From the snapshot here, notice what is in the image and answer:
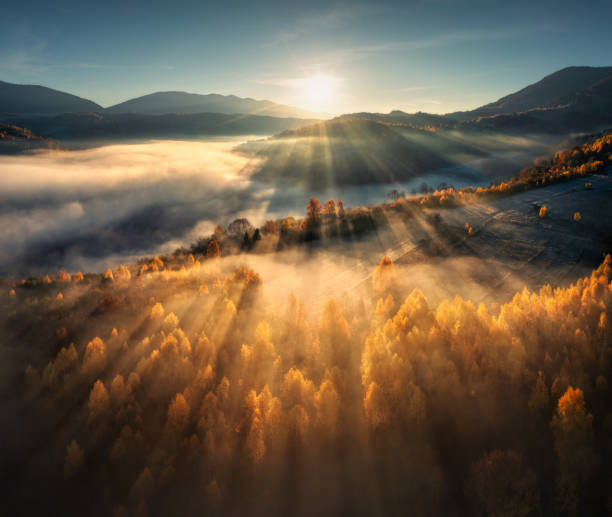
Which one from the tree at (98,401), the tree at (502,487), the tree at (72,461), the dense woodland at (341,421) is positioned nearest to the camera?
the tree at (502,487)

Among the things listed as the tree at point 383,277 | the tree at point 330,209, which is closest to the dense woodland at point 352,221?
the tree at point 330,209

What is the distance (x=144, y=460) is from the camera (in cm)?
851

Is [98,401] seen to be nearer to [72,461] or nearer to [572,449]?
[72,461]

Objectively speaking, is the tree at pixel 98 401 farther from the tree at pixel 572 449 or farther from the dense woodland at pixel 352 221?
the dense woodland at pixel 352 221

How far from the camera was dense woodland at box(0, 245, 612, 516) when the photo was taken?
24.1 feet

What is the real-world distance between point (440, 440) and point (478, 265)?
2141cm

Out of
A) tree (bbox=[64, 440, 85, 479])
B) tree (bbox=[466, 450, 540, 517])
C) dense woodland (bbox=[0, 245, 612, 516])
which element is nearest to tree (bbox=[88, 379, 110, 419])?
dense woodland (bbox=[0, 245, 612, 516])

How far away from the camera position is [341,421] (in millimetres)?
8859

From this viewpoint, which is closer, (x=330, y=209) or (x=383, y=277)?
(x=383, y=277)

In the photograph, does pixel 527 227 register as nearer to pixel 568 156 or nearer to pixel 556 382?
pixel 556 382

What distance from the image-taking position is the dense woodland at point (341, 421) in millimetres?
7359

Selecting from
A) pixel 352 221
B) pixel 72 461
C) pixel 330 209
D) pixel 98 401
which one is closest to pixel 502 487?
pixel 72 461

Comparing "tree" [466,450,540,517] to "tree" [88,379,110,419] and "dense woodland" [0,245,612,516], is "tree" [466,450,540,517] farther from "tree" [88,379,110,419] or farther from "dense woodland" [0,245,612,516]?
"tree" [88,379,110,419]

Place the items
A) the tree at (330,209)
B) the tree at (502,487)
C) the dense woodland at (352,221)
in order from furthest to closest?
the tree at (330,209) < the dense woodland at (352,221) < the tree at (502,487)
